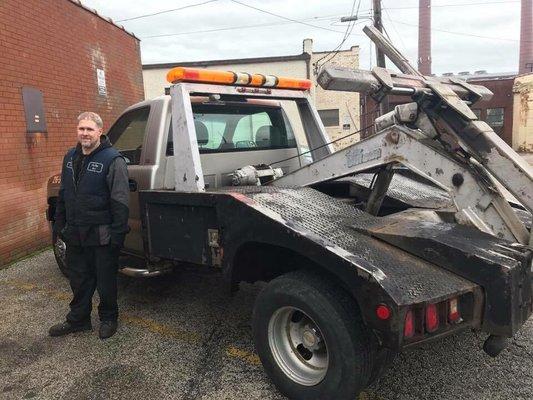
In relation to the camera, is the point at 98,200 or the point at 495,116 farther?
the point at 495,116

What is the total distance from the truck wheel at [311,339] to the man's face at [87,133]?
1.90 meters

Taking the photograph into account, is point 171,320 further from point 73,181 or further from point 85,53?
point 85,53

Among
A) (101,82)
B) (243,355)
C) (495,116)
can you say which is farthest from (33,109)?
(495,116)

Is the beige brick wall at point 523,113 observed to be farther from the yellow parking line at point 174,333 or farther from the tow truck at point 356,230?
the yellow parking line at point 174,333

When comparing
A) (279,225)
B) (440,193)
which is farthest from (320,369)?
(440,193)

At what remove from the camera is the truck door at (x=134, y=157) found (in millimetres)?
4293

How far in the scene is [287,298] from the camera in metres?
2.84

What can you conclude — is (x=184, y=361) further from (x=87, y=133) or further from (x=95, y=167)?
(x=87, y=133)

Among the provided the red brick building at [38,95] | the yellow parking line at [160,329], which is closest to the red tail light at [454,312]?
the yellow parking line at [160,329]

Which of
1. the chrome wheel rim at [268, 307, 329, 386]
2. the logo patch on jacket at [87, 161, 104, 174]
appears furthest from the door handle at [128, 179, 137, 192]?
the chrome wheel rim at [268, 307, 329, 386]

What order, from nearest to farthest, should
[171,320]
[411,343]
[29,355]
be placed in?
[411,343] → [29,355] → [171,320]

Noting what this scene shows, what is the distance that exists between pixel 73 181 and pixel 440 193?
315 cm

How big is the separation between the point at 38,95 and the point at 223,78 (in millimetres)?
4351

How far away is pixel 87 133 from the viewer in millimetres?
3777
